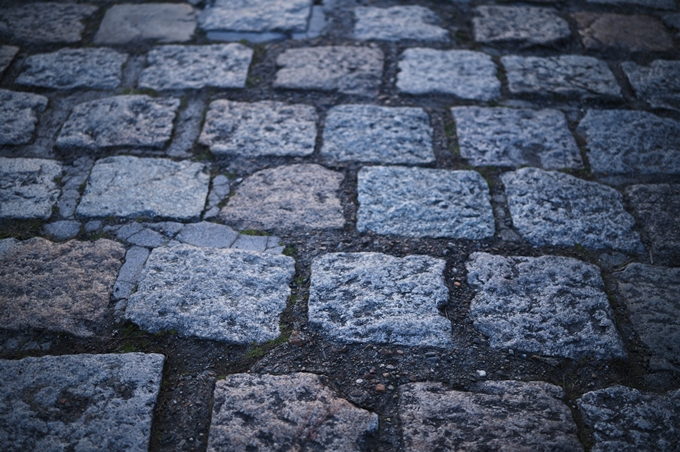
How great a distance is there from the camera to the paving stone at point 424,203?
2098mm

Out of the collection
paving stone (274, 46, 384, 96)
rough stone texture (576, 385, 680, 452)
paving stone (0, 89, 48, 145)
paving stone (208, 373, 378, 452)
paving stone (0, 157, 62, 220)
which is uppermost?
paving stone (274, 46, 384, 96)

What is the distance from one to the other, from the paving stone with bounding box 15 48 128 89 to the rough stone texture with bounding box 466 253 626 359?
6.51 feet

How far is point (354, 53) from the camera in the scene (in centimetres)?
296

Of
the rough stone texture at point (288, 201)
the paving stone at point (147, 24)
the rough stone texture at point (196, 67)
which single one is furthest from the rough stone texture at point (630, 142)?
the paving stone at point (147, 24)

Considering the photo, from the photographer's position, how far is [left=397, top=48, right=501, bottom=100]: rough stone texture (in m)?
2.73

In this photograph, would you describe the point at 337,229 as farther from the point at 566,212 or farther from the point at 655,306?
the point at 655,306

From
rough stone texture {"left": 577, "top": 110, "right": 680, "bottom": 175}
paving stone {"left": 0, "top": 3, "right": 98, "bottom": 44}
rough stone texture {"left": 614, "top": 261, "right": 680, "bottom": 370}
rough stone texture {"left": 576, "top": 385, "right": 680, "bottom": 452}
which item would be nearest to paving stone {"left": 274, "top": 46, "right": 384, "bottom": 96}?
rough stone texture {"left": 577, "top": 110, "right": 680, "bottom": 175}

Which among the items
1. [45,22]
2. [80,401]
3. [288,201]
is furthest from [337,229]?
[45,22]

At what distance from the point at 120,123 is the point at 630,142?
7.36 feet

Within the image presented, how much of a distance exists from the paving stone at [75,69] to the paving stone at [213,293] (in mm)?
1224

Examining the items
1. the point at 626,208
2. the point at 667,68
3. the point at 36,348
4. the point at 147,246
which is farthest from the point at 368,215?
the point at 667,68

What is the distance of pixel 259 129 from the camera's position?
98.3 inches

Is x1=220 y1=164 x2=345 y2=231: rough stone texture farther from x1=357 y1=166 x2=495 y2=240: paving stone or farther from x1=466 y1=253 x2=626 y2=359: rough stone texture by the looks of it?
x1=466 y1=253 x2=626 y2=359: rough stone texture

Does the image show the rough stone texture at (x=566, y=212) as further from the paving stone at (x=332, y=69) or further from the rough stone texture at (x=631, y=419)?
the paving stone at (x=332, y=69)
